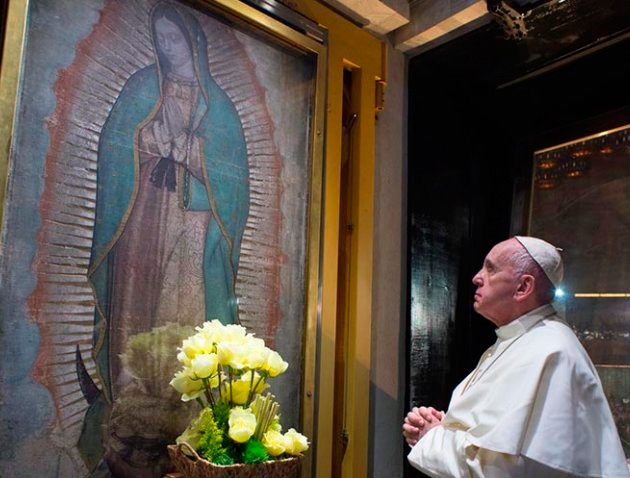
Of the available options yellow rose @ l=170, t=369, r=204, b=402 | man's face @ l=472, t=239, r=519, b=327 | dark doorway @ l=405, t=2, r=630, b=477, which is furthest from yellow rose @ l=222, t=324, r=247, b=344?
dark doorway @ l=405, t=2, r=630, b=477

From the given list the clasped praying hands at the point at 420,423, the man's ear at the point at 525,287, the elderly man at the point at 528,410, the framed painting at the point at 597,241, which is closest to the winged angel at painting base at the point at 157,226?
the clasped praying hands at the point at 420,423

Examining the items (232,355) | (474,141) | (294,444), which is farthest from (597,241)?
(232,355)

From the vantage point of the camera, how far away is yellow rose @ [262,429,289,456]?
1.92 meters

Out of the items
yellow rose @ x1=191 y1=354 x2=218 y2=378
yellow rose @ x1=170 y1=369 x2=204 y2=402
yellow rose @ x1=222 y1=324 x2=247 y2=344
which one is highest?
yellow rose @ x1=222 y1=324 x2=247 y2=344

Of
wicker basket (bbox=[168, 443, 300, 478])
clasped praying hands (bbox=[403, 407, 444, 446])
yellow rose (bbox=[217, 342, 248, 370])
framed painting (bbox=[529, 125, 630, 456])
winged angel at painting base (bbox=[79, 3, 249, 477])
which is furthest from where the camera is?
framed painting (bbox=[529, 125, 630, 456])

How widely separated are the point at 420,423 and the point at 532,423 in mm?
491

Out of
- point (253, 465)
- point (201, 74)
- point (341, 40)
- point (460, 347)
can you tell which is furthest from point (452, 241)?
point (253, 465)

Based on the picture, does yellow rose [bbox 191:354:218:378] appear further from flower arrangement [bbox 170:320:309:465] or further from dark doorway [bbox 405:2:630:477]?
dark doorway [bbox 405:2:630:477]

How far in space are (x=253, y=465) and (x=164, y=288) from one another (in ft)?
2.42

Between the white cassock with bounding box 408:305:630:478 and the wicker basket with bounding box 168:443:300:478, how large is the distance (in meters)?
0.50

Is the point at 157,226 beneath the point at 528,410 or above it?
above

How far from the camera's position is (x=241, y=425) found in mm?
1853

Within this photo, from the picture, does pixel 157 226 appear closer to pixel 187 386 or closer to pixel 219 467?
pixel 187 386

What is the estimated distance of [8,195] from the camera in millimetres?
1819
